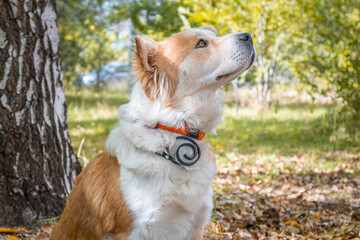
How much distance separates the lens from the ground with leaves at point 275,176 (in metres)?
3.27

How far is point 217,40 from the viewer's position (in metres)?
2.49

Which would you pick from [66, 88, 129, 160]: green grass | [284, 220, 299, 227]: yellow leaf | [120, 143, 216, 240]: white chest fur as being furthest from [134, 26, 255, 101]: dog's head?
[66, 88, 129, 160]: green grass

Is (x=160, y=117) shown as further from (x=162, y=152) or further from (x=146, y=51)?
(x=146, y=51)

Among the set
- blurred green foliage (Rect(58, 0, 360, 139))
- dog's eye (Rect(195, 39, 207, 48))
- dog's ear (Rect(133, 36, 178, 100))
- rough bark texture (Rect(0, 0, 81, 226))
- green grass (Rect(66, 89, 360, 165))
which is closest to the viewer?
dog's ear (Rect(133, 36, 178, 100))

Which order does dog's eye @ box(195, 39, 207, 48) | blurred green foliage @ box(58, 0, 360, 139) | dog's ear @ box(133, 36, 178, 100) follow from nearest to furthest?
dog's ear @ box(133, 36, 178, 100)
dog's eye @ box(195, 39, 207, 48)
blurred green foliage @ box(58, 0, 360, 139)

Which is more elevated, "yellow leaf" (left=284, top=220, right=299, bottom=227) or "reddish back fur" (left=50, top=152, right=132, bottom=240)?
"reddish back fur" (left=50, top=152, right=132, bottom=240)

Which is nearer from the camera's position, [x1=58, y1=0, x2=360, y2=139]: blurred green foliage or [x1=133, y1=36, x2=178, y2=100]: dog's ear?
[x1=133, y1=36, x2=178, y2=100]: dog's ear

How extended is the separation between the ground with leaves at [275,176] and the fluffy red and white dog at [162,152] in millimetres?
902

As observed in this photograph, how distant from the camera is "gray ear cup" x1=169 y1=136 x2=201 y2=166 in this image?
2193mm

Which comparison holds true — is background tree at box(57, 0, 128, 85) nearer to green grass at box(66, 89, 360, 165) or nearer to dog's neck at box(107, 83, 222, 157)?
green grass at box(66, 89, 360, 165)

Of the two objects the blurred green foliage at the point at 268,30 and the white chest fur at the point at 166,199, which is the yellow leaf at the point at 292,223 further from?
the blurred green foliage at the point at 268,30

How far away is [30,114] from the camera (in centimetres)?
307

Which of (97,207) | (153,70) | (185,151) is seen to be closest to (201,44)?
(153,70)

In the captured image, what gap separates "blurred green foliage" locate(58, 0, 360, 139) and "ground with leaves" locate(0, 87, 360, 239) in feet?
2.70
